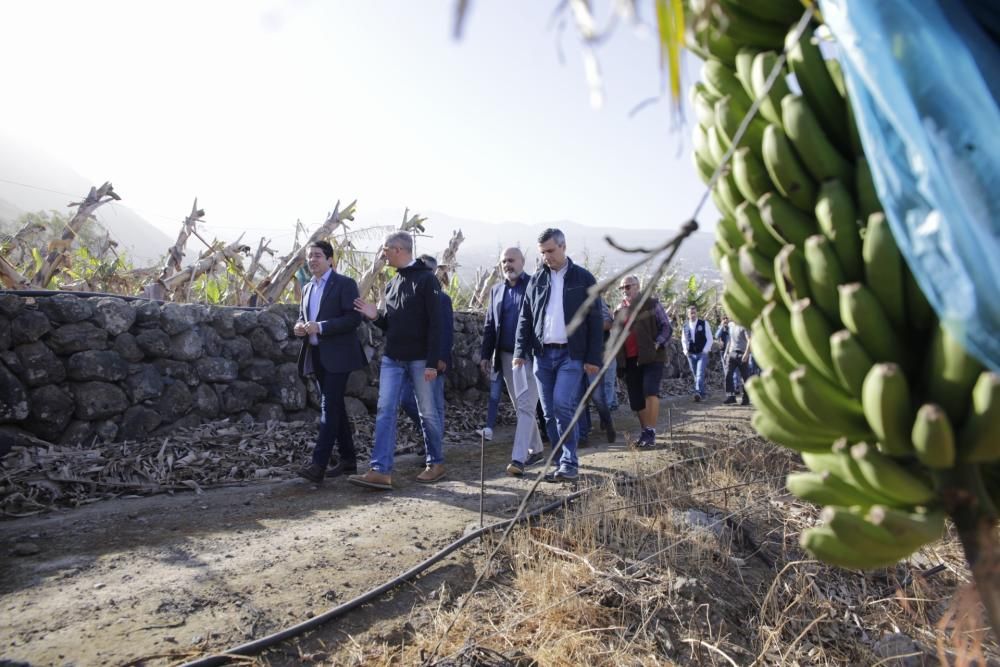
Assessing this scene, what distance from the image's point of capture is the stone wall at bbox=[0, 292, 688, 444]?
20.2ft

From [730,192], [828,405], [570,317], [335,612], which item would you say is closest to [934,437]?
[828,405]

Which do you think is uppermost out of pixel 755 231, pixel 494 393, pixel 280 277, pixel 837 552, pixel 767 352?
pixel 280 277

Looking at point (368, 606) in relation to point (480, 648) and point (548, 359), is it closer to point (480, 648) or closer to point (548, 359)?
point (480, 648)

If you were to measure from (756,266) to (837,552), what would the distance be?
21.7 inches

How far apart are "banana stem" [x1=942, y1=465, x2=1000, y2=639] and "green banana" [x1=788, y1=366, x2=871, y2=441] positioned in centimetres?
16

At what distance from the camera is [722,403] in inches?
496

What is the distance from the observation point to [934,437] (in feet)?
3.34

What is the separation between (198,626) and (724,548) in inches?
128

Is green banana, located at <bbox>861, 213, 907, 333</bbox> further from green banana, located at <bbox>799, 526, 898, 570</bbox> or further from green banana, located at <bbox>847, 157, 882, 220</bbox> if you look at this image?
green banana, located at <bbox>799, 526, 898, 570</bbox>

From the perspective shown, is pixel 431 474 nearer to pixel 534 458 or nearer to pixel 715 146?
pixel 534 458

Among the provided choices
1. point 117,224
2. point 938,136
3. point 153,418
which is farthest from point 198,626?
point 117,224

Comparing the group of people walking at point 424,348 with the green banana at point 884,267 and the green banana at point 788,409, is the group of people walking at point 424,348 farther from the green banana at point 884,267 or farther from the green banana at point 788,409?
the green banana at point 884,267

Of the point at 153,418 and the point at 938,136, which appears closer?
the point at 938,136

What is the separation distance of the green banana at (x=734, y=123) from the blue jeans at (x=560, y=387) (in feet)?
12.6
